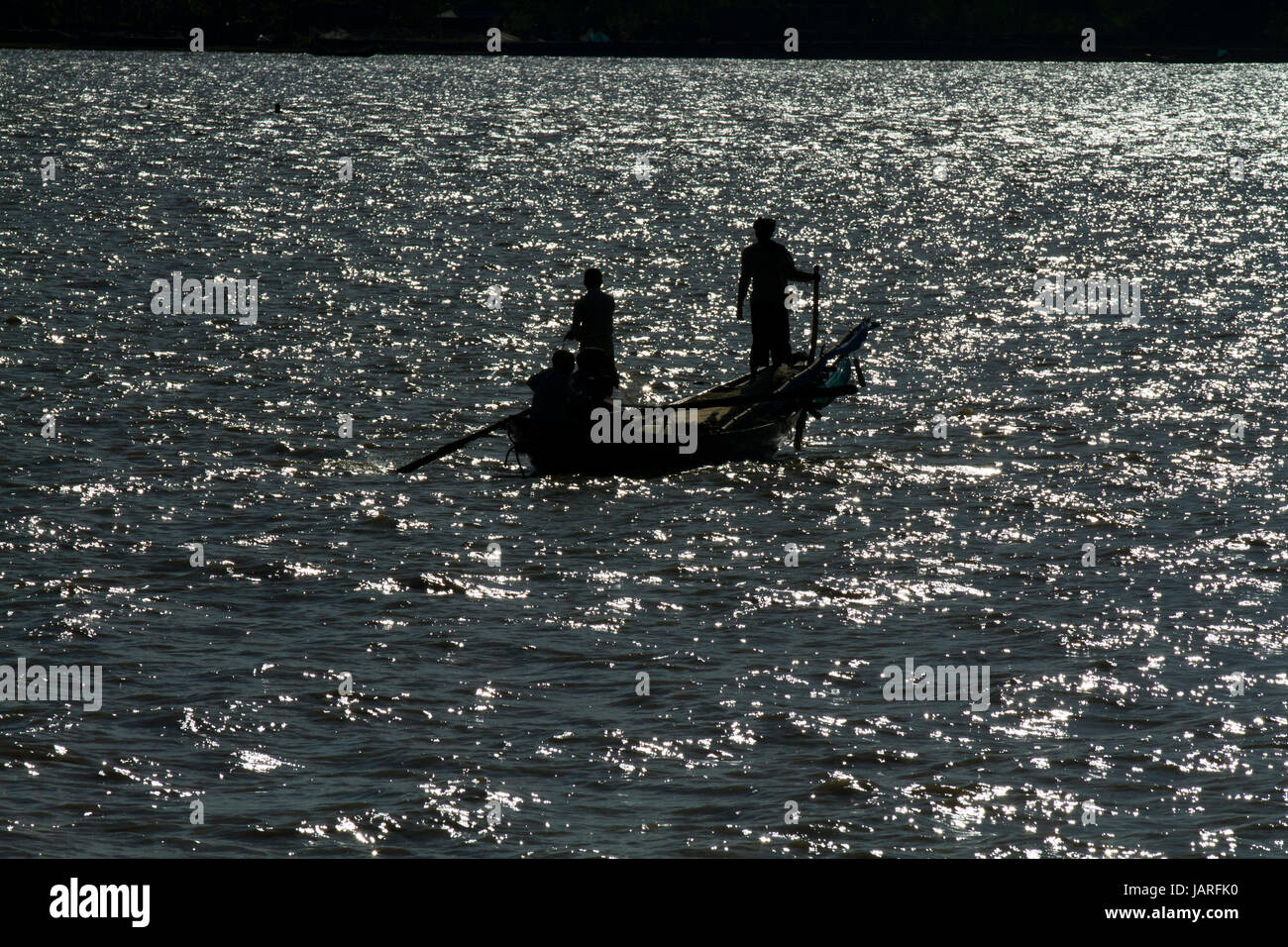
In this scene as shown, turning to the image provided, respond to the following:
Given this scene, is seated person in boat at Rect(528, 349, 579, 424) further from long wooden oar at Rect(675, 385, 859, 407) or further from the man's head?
long wooden oar at Rect(675, 385, 859, 407)

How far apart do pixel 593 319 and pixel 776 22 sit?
17944 centimetres

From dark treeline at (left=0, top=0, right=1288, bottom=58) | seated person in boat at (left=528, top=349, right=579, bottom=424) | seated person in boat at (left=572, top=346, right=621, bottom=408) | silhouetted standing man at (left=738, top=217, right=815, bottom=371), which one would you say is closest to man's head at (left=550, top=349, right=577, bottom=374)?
seated person in boat at (left=528, top=349, right=579, bottom=424)

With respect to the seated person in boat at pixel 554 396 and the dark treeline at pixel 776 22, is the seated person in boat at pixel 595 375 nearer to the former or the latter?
the seated person in boat at pixel 554 396

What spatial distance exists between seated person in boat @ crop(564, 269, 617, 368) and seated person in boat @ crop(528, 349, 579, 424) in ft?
4.03

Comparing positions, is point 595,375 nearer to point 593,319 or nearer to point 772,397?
point 593,319

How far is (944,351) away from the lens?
29.4 m

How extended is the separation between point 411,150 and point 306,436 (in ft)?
201

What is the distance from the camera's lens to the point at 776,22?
Result: 19250 centimetres

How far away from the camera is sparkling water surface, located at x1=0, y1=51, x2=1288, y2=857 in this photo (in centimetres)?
1105

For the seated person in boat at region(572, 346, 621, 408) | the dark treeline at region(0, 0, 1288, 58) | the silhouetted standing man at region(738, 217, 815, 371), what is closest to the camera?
the seated person in boat at region(572, 346, 621, 408)

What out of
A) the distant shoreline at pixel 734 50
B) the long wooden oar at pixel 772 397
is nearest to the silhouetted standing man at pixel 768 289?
the long wooden oar at pixel 772 397

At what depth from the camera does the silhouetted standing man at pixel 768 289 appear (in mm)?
21984
